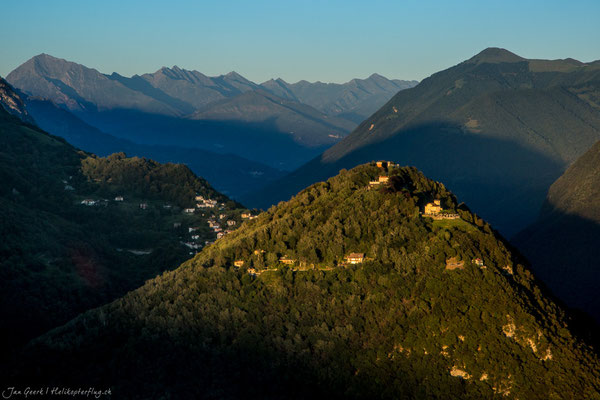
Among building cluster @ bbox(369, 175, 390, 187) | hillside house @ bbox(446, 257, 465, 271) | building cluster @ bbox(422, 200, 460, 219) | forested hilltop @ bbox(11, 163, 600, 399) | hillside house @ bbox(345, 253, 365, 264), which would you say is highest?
building cluster @ bbox(369, 175, 390, 187)

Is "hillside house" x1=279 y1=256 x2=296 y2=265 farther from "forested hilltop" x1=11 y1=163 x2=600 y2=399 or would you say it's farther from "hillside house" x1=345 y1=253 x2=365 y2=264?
"hillside house" x1=345 y1=253 x2=365 y2=264

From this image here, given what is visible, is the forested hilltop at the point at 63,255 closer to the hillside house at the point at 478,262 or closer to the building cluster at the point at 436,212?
the building cluster at the point at 436,212

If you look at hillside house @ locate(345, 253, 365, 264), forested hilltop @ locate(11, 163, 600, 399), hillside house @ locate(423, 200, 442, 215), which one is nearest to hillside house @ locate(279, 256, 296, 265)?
forested hilltop @ locate(11, 163, 600, 399)

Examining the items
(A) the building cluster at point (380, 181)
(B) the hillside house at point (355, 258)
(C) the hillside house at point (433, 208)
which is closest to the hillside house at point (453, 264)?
(B) the hillside house at point (355, 258)

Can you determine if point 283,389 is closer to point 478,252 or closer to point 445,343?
point 445,343

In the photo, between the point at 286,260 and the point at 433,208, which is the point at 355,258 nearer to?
the point at 286,260
